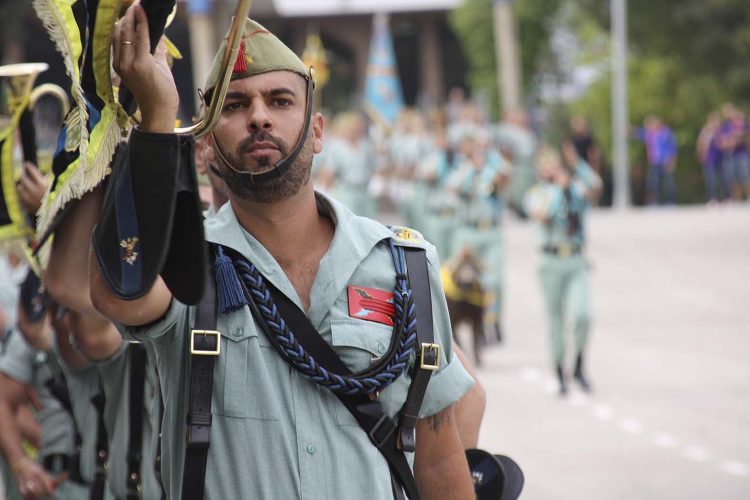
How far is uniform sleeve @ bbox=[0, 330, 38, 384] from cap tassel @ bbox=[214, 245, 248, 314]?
282cm

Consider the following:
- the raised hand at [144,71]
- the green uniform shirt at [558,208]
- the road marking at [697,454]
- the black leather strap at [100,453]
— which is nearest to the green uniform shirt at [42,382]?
the black leather strap at [100,453]

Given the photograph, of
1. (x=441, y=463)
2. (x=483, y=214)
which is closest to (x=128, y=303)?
(x=441, y=463)

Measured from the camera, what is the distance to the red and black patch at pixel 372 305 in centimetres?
309

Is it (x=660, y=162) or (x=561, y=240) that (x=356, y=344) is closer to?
(x=561, y=240)

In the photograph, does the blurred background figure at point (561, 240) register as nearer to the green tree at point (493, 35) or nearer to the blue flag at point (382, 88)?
the blue flag at point (382, 88)

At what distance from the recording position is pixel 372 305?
3125 millimetres

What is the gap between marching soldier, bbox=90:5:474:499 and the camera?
2.91 m

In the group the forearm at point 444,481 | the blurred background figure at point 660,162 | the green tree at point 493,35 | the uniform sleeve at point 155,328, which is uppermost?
the green tree at point 493,35

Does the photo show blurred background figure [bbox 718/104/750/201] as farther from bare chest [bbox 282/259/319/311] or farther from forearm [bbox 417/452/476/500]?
bare chest [bbox 282/259/319/311]

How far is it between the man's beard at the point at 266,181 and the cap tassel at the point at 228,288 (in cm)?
16

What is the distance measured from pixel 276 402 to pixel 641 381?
10.3 m

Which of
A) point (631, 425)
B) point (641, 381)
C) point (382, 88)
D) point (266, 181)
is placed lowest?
point (641, 381)

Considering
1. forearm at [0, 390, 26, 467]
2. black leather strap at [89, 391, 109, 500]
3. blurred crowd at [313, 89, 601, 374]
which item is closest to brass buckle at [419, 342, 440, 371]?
black leather strap at [89, 391, 109, 500]

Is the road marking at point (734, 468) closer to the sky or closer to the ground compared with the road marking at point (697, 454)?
closer to the sky
